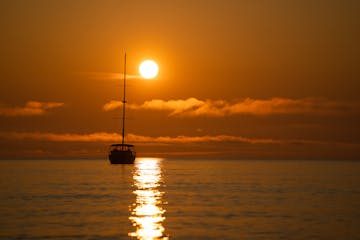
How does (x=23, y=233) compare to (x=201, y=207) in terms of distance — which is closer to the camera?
(x=23, y=233)

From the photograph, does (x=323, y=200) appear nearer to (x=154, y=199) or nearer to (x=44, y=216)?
(x=154, y=199)

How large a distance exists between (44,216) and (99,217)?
16.7 feet

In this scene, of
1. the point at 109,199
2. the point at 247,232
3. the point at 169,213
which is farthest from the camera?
the point at 109,199

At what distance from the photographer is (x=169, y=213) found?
5728 centimetres

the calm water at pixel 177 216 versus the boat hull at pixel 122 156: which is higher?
the boat hull at pixel 122 156

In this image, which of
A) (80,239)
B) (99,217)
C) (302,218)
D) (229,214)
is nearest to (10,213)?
(99,217)

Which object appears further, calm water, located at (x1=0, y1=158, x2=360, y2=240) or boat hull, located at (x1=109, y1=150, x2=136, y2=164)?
boat hull, located at (x1=109, y1=150, x2=136, y2=164)

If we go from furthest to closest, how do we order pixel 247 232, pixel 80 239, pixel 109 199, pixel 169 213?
pixel 109 199 < pixel 169 213 < pixel 247 232 < pixel 80 239

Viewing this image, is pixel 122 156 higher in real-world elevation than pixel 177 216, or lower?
higher

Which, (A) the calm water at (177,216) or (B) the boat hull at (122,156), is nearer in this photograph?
(A) the calm water at (177,216)

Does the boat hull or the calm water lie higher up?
the boat hull

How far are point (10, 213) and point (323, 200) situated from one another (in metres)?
39.1

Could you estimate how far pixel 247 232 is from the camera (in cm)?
4466

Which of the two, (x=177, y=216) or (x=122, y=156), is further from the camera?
(x=122, y=156)
